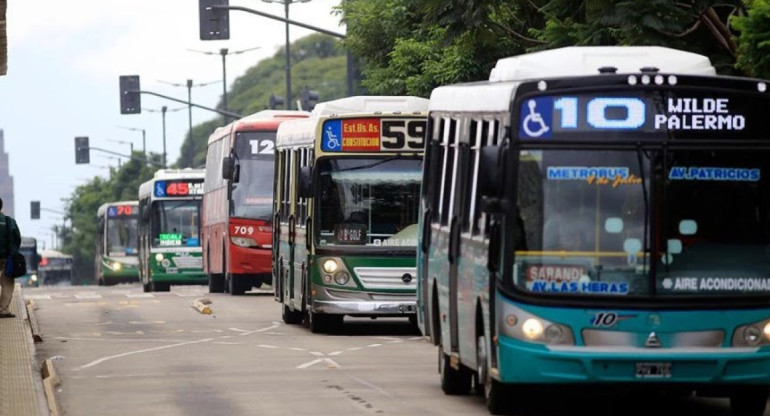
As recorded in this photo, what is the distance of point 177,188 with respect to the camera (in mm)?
54094

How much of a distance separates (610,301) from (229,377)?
6250mm

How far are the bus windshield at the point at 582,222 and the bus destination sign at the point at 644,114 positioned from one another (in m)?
0.18

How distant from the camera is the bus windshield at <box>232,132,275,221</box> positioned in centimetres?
4188

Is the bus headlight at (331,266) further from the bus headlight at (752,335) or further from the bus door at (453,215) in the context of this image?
the bus headlight at (752,335)

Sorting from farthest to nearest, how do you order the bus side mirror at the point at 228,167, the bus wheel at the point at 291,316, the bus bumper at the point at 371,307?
the bus side mirror at the point at 228,167 < the bus wheel at the point at 291,316 < the bus bumper at the point at 371,307

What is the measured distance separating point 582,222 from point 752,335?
1.42 meters

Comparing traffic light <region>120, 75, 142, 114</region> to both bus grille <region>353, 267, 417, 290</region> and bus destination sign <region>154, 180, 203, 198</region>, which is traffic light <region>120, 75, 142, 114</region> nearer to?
bus destination sign <region>154, 180, 203, 198</region>

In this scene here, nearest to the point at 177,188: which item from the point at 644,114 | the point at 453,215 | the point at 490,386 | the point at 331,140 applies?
the point at 331,140

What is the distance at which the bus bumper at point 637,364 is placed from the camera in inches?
573

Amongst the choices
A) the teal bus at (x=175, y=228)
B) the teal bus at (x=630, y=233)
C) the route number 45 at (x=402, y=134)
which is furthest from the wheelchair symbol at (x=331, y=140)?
the teal bus at (x=175, y=228)

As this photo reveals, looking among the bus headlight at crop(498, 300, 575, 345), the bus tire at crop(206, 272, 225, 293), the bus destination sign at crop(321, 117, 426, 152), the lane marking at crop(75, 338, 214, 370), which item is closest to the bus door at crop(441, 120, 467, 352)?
the bus headlight at crop(498, 300, 575, 345)

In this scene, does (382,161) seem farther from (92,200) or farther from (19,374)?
(92,200)

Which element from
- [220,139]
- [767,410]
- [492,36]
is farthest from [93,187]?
[767,410]

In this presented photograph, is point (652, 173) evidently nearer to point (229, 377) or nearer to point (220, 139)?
point (229, 377)
